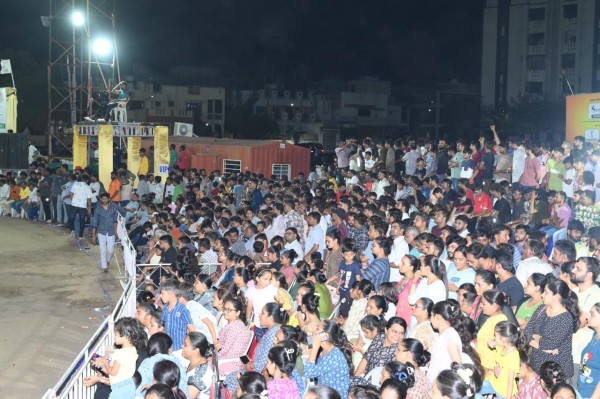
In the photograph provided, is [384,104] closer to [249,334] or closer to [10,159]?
[10,159]

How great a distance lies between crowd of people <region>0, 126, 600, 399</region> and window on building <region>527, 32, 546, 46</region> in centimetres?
4911

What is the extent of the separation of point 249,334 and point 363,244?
4.43 metres

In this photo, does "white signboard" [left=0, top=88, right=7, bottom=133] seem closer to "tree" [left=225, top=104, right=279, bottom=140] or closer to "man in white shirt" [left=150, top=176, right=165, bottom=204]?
"man in white shirt" [left=150, top=176, right=165, bottom=204]

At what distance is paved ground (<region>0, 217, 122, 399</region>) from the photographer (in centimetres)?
1045

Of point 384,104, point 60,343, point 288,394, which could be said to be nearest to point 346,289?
point 288,394

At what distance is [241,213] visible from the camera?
581 inches

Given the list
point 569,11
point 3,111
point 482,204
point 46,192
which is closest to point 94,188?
point 46,192

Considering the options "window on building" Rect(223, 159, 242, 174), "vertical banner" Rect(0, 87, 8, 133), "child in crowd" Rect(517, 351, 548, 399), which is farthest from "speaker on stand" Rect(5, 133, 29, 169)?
"child in crowd" Rect(517, 351, 548, 399)

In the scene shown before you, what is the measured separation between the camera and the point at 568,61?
199ft

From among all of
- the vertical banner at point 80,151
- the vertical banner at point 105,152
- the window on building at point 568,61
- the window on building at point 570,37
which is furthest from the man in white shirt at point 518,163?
the window on building at point 568,61

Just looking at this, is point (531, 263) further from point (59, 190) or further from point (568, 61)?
point (568, 61)

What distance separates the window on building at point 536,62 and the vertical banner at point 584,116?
43636mm

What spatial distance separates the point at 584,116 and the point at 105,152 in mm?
13379

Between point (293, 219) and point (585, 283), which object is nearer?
point (585, 283)
